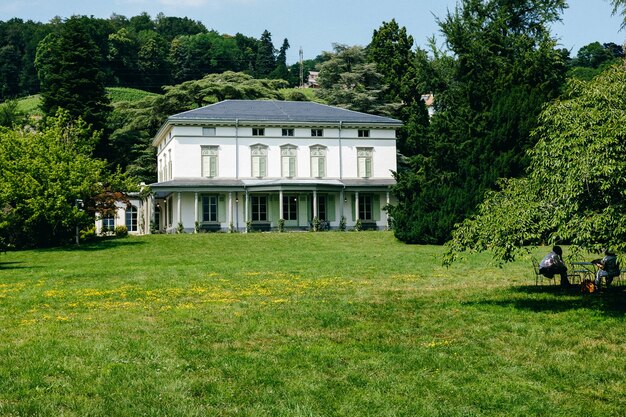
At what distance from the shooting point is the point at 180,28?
160 meters

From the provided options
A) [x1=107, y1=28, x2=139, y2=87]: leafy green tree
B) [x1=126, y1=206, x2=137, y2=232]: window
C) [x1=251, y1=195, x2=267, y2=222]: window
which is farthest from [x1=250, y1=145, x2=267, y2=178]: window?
[x1=107, y1=28, x2=139, y2=87]: leafy green tree

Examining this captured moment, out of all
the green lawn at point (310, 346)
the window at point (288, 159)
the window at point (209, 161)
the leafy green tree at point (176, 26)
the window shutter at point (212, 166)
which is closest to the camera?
the green lawn at point (310, 346)

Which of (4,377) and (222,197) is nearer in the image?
(4,377)

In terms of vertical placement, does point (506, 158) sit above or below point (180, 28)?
below

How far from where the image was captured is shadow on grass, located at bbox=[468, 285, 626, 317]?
13.6 m

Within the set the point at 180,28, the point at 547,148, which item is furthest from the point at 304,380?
the point at 180,28

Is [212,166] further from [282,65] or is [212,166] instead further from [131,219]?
[282,65]

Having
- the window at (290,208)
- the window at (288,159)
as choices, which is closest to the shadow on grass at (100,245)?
the window at (290,208)

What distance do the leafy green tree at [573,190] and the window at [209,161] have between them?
111 feet

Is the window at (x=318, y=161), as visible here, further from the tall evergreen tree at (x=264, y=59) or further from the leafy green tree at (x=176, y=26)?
the leafy green tree at (x=176, y=26)

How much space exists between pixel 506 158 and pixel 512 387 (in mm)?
25491

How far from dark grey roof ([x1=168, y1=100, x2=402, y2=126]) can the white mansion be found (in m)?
0.07

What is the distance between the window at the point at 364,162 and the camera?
49406 mm

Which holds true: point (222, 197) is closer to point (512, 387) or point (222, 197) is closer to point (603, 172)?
point (603, 172)
